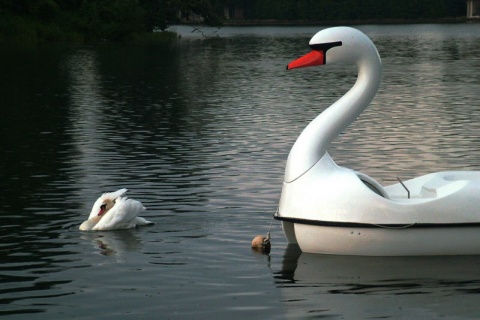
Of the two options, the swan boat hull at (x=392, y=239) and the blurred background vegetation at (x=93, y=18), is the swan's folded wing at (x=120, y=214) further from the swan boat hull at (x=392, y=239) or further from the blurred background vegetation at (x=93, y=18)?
the blurred background vegetation at (x=93, y=18)

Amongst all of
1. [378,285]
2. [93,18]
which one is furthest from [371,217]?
[93,18]

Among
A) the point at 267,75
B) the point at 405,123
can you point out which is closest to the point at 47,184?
the point at 405,123

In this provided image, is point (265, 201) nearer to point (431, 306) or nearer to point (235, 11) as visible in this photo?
point (431, 306)

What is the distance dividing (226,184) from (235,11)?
16670 cm

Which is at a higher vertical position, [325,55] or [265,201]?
[325,55]

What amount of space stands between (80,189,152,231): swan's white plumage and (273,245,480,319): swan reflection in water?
181cm

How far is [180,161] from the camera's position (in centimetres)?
1817

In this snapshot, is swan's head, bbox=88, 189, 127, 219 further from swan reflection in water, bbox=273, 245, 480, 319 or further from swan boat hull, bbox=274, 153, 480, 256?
swan boat hull, bbox=274, 153, 480, 256

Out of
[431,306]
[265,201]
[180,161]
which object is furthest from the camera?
[180,161]

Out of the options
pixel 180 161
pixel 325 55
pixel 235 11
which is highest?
pixel 325 55

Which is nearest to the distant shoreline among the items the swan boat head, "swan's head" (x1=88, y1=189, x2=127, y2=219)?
"swan's head" (x1=88, y1=189, x2=127, y2=219)

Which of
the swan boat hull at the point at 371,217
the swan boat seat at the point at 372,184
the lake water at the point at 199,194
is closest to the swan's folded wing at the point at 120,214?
the lake water at the point at 199,194

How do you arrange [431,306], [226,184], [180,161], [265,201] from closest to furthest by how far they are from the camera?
[431,306]
[265,201]
[226,184]
[180,161]

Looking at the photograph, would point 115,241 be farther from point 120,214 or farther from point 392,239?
point 392,239
